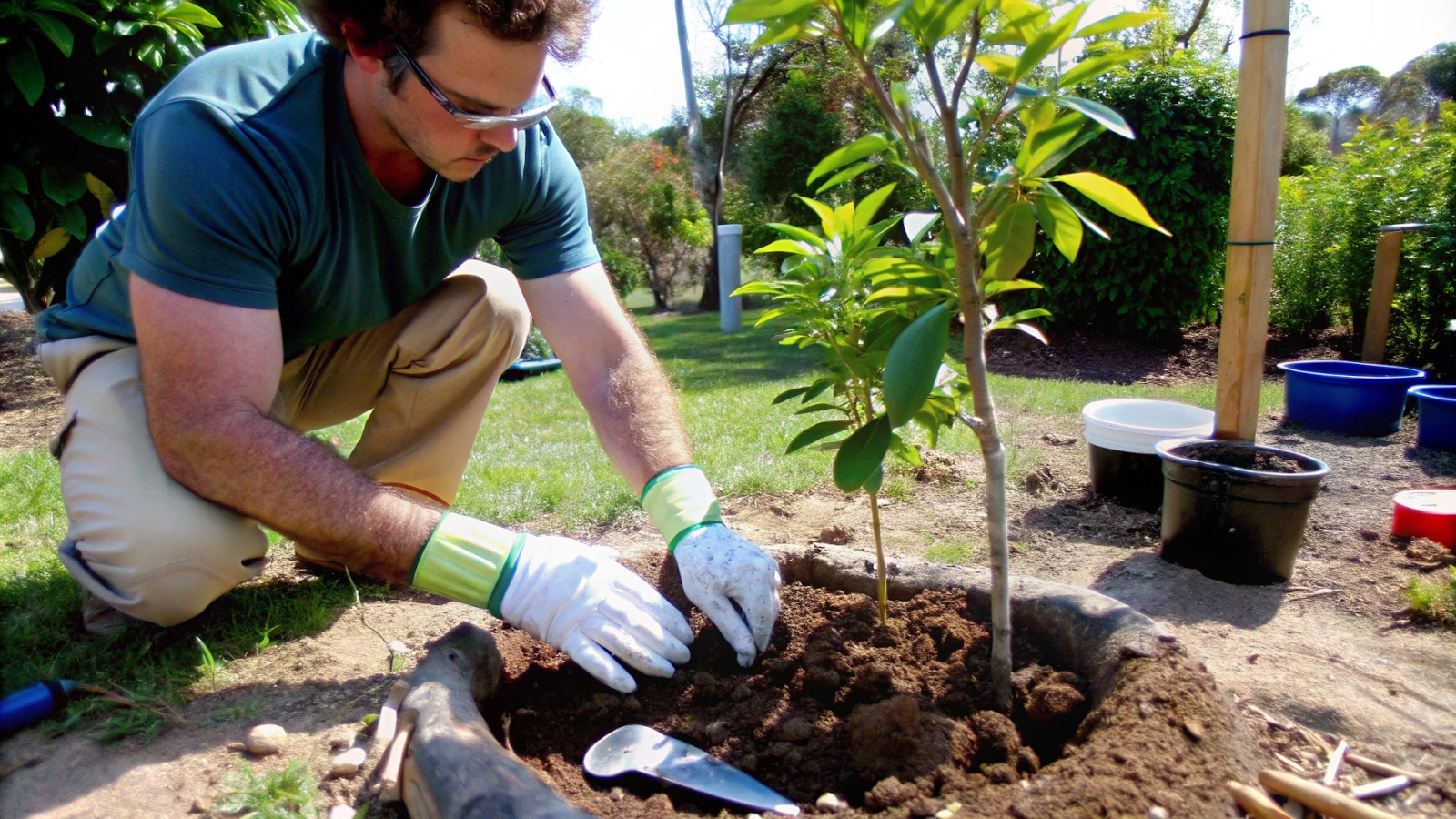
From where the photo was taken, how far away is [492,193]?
2.08 m

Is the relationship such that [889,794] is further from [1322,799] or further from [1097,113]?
[1097,113]

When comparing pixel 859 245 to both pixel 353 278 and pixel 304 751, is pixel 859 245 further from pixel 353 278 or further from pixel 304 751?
pixel 304 751

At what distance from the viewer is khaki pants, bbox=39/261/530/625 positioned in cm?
176

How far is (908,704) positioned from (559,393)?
4.90m

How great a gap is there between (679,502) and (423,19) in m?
1.09

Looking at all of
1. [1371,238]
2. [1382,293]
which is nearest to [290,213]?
[1382,293]

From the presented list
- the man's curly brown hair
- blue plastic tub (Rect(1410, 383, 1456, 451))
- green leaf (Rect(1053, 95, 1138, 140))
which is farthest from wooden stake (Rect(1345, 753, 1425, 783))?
blue plastic tub (Rect(1410, 383, 1456, 451))

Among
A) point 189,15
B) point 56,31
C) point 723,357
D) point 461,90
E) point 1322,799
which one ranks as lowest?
point 723,357

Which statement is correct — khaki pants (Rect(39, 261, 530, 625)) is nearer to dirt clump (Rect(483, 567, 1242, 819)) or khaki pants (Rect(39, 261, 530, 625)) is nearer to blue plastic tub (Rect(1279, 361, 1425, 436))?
dirt clump (Rect(483, 567, 1242, 819))

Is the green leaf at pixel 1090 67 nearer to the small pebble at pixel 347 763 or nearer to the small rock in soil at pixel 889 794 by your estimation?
the small rock in soil at pixel 889 794

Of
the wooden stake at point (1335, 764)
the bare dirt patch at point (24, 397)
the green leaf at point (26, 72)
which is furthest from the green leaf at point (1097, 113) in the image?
the bare dirt patch at point (24, 397)

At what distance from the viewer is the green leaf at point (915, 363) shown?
3.66 feet

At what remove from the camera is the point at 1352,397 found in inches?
159

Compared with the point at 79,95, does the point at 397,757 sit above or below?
below
